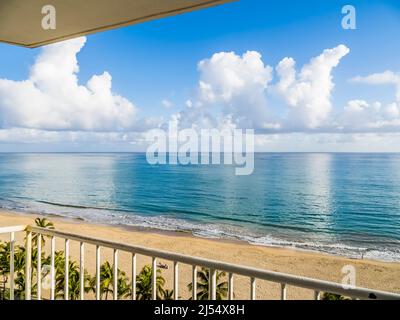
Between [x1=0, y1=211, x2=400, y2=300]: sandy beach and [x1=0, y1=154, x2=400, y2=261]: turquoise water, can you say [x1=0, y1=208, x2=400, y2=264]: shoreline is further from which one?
[x1=0, y1=154, x2=400, y2=261]: turquoise water

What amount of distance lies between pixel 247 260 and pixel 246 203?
13.7 meters

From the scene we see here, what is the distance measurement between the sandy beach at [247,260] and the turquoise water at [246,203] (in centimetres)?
174

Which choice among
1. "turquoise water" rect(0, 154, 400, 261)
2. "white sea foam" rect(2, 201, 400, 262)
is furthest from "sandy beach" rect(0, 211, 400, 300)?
"turquoise water" rect(0, 154, 400, 261)

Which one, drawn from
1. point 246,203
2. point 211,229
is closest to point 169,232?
point 211,229

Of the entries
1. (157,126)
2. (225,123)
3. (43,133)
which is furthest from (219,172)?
(43,133)

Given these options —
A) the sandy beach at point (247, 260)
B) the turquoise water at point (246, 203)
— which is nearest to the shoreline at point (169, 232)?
the sandy beach at point (247, 260)

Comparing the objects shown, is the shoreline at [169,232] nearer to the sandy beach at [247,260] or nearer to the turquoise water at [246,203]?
the sandy beach at [247,260]

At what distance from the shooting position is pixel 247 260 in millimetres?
16688

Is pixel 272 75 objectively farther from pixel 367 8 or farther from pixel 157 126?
pixel 157 126

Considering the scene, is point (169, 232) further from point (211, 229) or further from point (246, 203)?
point (246, 203)

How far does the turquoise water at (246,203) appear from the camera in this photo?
21.9 metres

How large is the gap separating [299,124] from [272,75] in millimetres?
6834

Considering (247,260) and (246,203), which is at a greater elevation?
(246,203)

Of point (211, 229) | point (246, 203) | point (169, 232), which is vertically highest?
point (246, 203)
